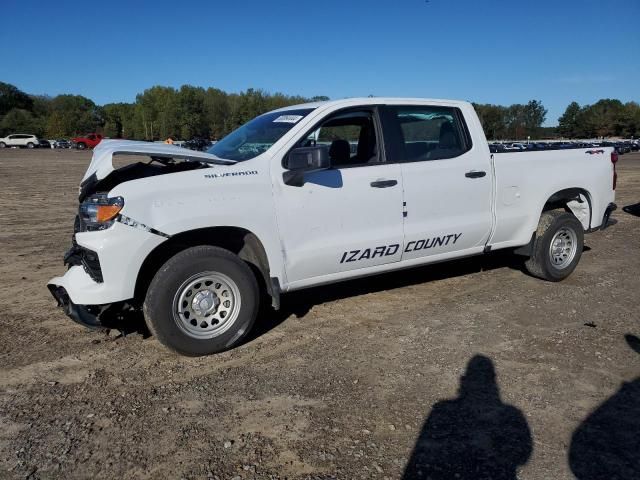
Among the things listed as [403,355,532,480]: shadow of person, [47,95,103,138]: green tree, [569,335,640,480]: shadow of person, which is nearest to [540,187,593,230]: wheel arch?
[569,335,640,480]: shadow of person

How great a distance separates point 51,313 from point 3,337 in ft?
2.06

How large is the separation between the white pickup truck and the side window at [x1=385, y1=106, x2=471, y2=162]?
0.01 meters

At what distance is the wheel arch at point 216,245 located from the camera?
4340 mm

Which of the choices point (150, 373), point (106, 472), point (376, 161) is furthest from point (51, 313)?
point (376, 161)

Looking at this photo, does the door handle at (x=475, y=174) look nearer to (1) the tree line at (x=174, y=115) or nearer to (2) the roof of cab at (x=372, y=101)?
(2) the roof of cab at (x=372, y=101)

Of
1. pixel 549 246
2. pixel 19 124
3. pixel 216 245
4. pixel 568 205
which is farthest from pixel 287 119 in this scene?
pixel 19 124

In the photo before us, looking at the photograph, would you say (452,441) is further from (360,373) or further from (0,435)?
(0,435)

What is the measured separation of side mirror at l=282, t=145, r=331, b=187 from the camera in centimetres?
427

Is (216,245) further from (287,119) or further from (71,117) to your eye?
(71,117)

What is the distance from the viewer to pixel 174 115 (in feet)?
375

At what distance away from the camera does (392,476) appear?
2.90 m

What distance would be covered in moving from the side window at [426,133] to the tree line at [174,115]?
9902cm

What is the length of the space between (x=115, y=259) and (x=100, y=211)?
0.36 m

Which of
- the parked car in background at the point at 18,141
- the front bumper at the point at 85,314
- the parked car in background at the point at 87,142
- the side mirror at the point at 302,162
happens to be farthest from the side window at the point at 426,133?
the parked car in background at the point at 18,141
